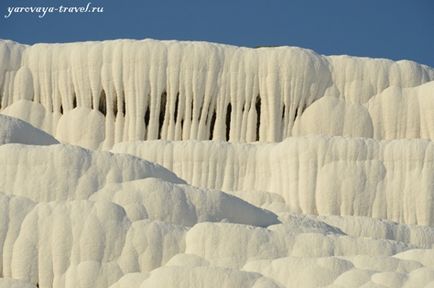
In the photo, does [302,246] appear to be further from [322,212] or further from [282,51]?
[282,51]

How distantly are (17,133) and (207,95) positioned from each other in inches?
487

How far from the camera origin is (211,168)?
34062 mm

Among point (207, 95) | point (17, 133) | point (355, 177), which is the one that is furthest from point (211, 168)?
point (17, 133)

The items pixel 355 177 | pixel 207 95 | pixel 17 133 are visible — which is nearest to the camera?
pixel 17 133

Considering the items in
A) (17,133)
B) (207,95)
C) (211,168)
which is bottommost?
(17,133)

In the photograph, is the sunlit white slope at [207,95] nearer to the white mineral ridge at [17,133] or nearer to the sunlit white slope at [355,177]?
the sunlit white slope at [355,177]

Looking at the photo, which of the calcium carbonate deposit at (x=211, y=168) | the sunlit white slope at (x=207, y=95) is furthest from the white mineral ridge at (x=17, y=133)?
the sunlit white slope at (x=207, y=95)

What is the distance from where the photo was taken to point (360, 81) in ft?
133

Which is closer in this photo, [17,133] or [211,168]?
[17,133]

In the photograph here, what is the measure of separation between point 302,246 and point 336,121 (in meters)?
18.0

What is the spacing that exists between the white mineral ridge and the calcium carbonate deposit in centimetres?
5

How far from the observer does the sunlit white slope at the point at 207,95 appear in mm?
39688

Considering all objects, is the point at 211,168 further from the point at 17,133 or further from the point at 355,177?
the point at 17,133

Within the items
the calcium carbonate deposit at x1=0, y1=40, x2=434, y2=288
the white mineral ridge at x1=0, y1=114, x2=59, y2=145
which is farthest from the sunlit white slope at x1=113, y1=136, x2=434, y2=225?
the white mineral ridge at x1=0, y1=114, x2=59, y2=145
